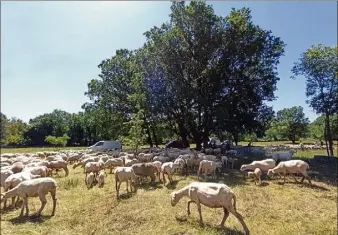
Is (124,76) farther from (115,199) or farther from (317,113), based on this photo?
(317,113)

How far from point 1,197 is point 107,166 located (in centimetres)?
548

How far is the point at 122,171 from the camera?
44.7 ft

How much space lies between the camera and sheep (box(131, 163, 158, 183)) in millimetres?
15841

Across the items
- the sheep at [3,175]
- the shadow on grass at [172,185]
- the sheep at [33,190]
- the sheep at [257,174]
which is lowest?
the shadow on grass at [172,185]

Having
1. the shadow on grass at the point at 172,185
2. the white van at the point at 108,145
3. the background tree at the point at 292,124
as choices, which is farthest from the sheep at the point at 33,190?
the background tree at the point at 292,124

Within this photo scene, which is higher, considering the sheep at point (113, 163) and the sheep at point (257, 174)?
the sheep at point (113, 163)

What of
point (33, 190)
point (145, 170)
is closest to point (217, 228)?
point (33, 190)

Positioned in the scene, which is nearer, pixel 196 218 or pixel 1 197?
pixel 196 218

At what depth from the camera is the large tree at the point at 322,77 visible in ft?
99.2

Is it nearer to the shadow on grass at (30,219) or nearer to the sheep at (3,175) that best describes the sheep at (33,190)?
the shadow on grass at (30,219)

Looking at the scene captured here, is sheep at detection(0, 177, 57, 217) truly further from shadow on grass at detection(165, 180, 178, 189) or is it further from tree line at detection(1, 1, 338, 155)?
tree line at detection(1, 1, 338, 155)

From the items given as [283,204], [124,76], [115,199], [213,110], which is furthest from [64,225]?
[213,110]

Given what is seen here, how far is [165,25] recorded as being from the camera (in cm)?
3041

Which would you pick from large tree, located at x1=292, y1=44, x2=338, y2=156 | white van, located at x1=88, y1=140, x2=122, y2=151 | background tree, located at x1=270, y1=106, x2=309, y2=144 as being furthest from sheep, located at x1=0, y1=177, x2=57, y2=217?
large tree, located at x1=292, y1=44, x2=338, y2=156
